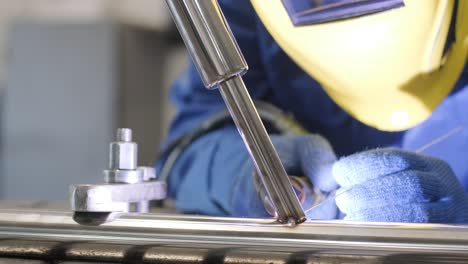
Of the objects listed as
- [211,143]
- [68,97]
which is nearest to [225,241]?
[211,143]

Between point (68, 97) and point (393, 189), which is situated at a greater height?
point (68, 97)

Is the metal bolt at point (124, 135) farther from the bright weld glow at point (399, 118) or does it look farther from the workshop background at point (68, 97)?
the workshop background at point (68, 97)

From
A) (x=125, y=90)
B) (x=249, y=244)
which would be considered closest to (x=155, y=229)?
(x=249, y=244)

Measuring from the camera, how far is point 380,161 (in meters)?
0.26

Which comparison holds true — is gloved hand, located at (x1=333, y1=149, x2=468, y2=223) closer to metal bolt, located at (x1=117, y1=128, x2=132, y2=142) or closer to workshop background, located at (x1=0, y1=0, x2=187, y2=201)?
metal bolt, located at (x1=117, y1=128, x2=132, y2=142)

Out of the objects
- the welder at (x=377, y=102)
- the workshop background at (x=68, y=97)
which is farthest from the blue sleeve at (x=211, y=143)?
the workshop background at (x=68, y=97)

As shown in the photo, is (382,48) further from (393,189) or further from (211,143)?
(211,143)

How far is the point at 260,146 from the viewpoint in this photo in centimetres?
23

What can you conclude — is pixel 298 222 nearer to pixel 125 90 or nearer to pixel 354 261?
pixel 354 261

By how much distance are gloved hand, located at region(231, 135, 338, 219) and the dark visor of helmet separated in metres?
0.05

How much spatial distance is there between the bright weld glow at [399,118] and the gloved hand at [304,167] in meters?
0.03

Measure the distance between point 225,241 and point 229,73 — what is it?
5 centimetres

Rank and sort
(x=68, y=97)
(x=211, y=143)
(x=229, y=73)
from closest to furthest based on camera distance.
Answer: (x=229, y=73) → (x=211, y=143) → (x=68, y=97)

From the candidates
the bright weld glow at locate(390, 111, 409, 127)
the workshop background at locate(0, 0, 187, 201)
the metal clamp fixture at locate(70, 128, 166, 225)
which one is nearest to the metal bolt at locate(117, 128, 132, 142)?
the metal clamp fixture at locate(70, 128, 166, 225)
